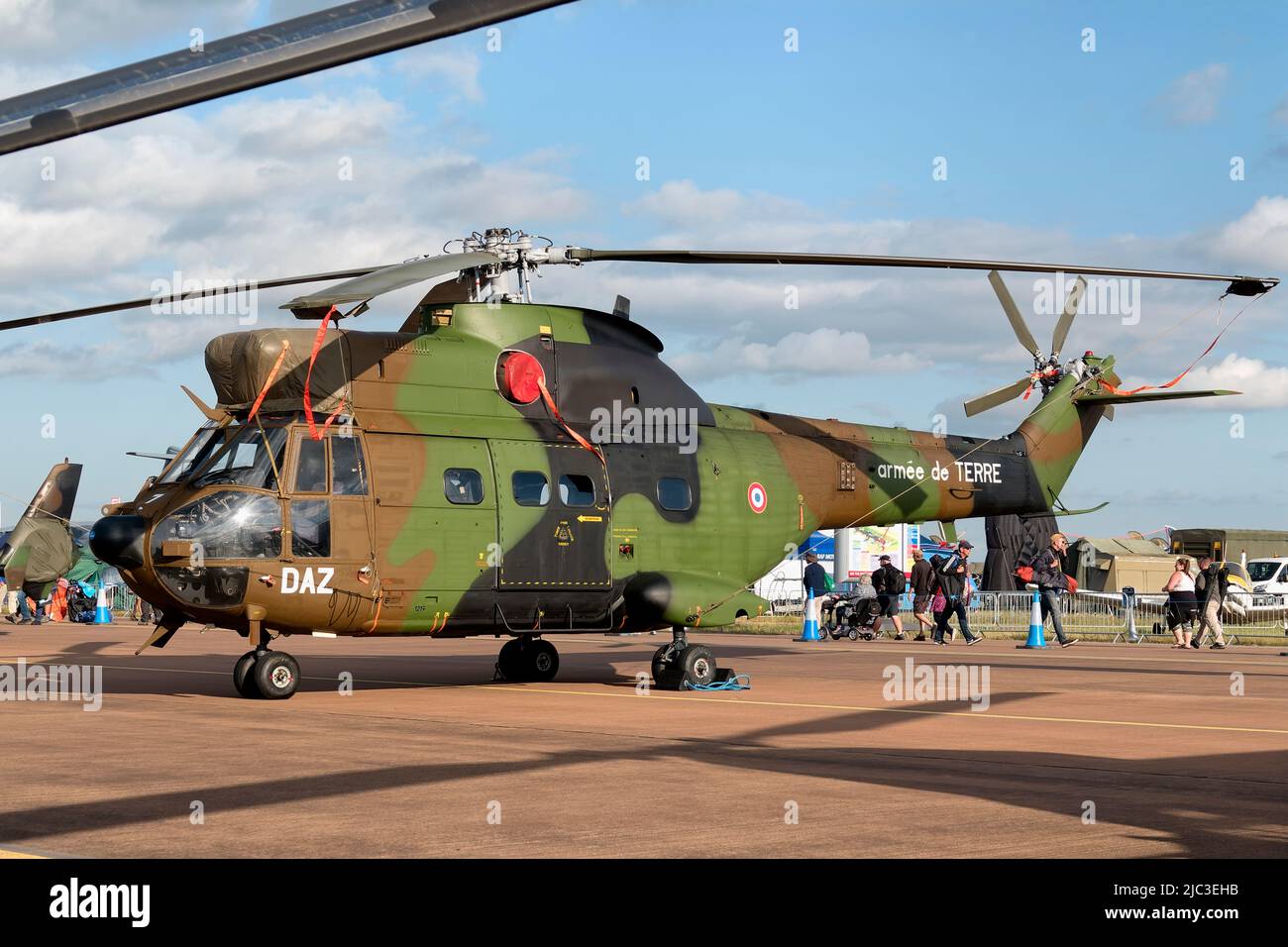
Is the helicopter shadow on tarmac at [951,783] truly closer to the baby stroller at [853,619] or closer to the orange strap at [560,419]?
the orange strap at [560,419]

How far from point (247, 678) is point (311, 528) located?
1.93 metres

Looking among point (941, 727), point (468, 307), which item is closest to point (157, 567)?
point (468, 307)

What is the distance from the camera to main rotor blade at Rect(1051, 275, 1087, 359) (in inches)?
916

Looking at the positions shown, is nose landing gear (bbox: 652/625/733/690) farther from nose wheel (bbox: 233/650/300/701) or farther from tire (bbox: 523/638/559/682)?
nose wheel (bbox: 233/650/300/701)

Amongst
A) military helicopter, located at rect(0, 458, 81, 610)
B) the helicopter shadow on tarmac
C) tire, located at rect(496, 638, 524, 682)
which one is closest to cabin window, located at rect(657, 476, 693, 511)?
tire, located at rect(496, 638, 524, 682)

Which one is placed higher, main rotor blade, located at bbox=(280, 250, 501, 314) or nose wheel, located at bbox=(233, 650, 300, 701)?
main rotor blade, located at bbox=(280, 250, 501, 314)

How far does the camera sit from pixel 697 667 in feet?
58.5

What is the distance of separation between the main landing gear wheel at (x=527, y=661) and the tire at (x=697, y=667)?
7.21 feet

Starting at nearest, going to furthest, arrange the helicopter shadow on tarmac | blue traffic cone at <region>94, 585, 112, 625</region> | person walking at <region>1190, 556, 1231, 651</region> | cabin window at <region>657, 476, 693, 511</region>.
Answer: the helicopter shadow on tarmac < cabin window at <region>657, 476, 693, 511</region> < person walking at <region>1190, 556, 1231, 651</region> < blue traffic cone at <region>94, 585, 112, 625</region>

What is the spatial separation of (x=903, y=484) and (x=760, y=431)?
2613mm

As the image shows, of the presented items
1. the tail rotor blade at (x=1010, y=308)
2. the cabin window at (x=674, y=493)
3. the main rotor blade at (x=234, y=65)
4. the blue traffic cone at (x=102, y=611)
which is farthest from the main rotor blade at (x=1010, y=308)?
the blue traffic cone at (x=102, y=611)

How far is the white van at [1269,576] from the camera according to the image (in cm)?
4741

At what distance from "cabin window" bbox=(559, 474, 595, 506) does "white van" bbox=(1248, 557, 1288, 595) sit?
116 feet
